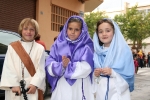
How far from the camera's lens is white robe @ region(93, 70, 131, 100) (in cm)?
244

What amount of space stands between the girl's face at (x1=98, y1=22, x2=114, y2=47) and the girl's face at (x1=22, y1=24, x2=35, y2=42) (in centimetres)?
79

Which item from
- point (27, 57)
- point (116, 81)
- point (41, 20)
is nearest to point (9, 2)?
point (41, 20)

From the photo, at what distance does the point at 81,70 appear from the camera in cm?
254

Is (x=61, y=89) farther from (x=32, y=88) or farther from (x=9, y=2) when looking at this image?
(x=9, y=2)

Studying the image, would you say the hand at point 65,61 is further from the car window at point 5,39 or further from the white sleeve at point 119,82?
the car window at point 5,39

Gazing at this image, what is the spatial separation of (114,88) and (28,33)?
1.14 metres

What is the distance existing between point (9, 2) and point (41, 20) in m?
1.64

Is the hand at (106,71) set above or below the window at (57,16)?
below

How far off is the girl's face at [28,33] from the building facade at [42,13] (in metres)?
6.18

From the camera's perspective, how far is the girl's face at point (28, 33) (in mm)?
2711

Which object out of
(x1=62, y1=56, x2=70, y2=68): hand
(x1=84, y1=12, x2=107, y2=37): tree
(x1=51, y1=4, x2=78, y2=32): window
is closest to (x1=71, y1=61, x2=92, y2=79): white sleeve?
(x1=62, y1=56, x2=70, y2=68): hand

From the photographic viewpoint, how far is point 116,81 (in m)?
2.46

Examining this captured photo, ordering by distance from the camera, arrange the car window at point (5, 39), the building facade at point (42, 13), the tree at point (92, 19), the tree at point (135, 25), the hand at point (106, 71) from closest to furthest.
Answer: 1. the hand at point (106, 71)
2. the car window at point (5, 39)
3. the building facade at point (42, 13)
4. the tree at point (135, 25)
5. the tree at point (92, 19)

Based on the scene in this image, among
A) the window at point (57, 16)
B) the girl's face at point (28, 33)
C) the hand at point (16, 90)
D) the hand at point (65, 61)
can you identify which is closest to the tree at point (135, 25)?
the window at point (57, 16)
